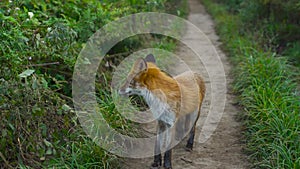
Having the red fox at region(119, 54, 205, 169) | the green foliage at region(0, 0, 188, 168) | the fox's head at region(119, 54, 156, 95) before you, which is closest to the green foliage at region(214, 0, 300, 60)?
the red fox at region(119, 54, 205, 169)

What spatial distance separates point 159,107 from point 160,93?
151 millimetres

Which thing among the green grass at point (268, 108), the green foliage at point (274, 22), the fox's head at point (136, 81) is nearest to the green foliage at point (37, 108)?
the fox's head at point (136, 81)

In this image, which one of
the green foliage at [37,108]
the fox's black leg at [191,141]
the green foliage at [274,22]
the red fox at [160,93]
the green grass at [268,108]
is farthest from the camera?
the green foliage at [274,22]

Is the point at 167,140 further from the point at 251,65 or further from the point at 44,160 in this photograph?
the point at 251,65

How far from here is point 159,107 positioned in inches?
169

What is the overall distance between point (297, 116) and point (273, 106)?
46 cm

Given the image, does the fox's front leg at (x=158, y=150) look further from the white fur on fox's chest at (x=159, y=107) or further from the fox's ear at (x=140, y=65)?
the fox's ear at (x=140, y=65)

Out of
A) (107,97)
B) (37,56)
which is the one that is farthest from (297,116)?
(37,56)

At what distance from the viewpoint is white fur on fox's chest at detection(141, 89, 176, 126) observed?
425 centimetres

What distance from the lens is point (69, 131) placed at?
470cm

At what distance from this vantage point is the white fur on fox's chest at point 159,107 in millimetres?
4246

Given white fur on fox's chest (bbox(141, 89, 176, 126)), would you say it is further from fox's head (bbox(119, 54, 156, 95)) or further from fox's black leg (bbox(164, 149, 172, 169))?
fox's black leg (bbox(164, 149, 172, 169))

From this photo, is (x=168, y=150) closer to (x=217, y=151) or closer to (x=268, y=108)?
(x=217, y=151)

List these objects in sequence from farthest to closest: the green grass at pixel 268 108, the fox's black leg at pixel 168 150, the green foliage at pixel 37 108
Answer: the green grass at pixel 268 108 → the fox's black leg at pixel 168 150 → the green foliage at pixel 37 108
